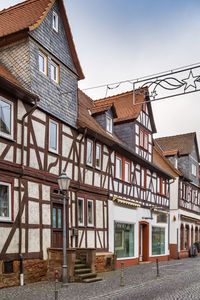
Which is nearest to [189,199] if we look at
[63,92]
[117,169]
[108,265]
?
[117,169]

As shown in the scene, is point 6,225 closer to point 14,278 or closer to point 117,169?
point 14,278

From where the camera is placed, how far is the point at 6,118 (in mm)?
14625

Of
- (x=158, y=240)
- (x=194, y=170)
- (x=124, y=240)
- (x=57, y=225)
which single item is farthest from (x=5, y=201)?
(x=194, y=170)

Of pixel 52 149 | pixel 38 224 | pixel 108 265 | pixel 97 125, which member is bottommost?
pixel 108 265

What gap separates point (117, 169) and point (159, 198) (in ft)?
27.1

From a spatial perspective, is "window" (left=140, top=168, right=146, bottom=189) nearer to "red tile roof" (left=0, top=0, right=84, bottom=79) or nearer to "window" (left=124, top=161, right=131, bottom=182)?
"window" (left=124, top=161, right=131, bottom=182)

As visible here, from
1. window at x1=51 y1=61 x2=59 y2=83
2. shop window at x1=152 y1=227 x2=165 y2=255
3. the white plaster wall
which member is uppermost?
window at x1=51 y1=61 x2=59 y2=83

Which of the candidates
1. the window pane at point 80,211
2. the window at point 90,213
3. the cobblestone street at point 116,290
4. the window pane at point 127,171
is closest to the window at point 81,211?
the window pane at point 80,211

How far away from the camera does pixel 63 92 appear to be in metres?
18.6

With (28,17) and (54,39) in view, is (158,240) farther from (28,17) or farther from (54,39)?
(28,17)

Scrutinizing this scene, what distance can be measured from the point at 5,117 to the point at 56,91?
12.9 ft

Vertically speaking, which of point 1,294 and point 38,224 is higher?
point 38,224

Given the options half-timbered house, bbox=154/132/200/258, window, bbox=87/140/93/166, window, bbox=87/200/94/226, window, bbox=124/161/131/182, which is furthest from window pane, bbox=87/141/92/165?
half-timbered house, bbox=154/132/200/258

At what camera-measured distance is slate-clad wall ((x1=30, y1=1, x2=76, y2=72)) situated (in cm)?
1705
